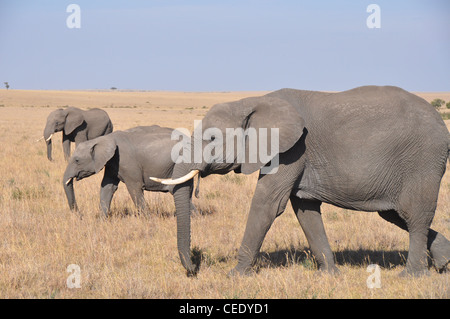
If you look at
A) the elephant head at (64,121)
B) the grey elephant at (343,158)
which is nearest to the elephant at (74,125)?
the elephant head at (64,121)

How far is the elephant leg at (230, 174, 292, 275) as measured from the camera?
6.11m

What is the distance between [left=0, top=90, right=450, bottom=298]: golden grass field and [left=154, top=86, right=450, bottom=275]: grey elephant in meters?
0.53

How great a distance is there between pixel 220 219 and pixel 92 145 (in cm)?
289

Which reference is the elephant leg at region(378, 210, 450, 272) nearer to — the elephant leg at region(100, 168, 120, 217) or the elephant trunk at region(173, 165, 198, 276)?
the elephant trunk at region(173, 165, 198, 276)

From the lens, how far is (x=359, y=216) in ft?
32.4

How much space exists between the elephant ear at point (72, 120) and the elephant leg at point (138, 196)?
9.33 metres

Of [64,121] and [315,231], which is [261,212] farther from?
[64,121]

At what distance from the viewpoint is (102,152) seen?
9.98 m

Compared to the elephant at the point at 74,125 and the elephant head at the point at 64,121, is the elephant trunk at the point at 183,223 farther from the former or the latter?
the elephant head at the point at 64,121

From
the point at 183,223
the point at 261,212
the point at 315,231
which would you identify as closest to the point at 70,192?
the point at 183,223

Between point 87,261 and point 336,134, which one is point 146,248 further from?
point 336,134

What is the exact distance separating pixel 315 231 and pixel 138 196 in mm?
4337

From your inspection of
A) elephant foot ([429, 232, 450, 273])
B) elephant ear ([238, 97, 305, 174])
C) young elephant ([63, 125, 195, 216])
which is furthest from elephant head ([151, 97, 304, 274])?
young elephant ([63, 125, 195, 216])
